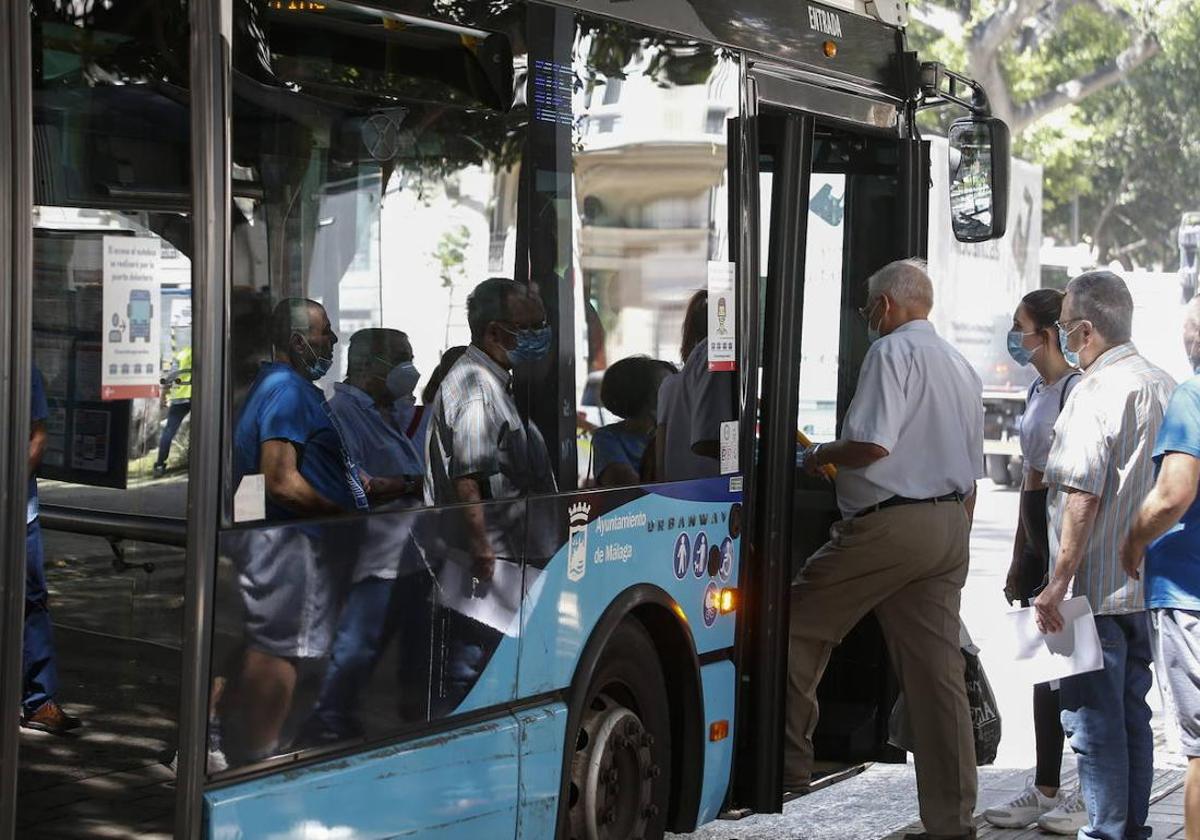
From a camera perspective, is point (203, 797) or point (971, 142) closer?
point (203, 797)

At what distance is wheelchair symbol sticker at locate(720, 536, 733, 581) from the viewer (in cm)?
588

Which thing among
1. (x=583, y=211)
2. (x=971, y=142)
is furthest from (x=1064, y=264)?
(x=583, y=211)

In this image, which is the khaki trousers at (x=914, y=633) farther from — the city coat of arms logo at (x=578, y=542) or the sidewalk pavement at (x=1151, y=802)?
the city coat of arms logo at (x=578, y=542)

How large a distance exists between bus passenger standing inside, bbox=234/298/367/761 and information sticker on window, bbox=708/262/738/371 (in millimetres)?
1891

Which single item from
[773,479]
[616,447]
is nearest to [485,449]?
[616,447]

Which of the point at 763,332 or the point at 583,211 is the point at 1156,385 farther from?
the point at 583,211

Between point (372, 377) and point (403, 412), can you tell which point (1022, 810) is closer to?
point (403, 412)

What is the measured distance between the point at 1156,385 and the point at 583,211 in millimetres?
2211

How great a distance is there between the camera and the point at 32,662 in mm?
3619

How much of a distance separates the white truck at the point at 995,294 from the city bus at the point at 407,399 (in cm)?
1841

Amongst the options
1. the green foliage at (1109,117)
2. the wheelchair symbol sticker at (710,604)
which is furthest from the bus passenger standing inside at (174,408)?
the green foliage at (1109,117)

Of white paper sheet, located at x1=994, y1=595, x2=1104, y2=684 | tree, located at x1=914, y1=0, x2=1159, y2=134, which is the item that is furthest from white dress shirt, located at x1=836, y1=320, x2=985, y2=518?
tree, located at x1=914, y1=0, x2=1159, y2=134

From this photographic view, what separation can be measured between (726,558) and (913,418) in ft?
3.15

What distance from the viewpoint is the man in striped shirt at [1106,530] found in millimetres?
5988
